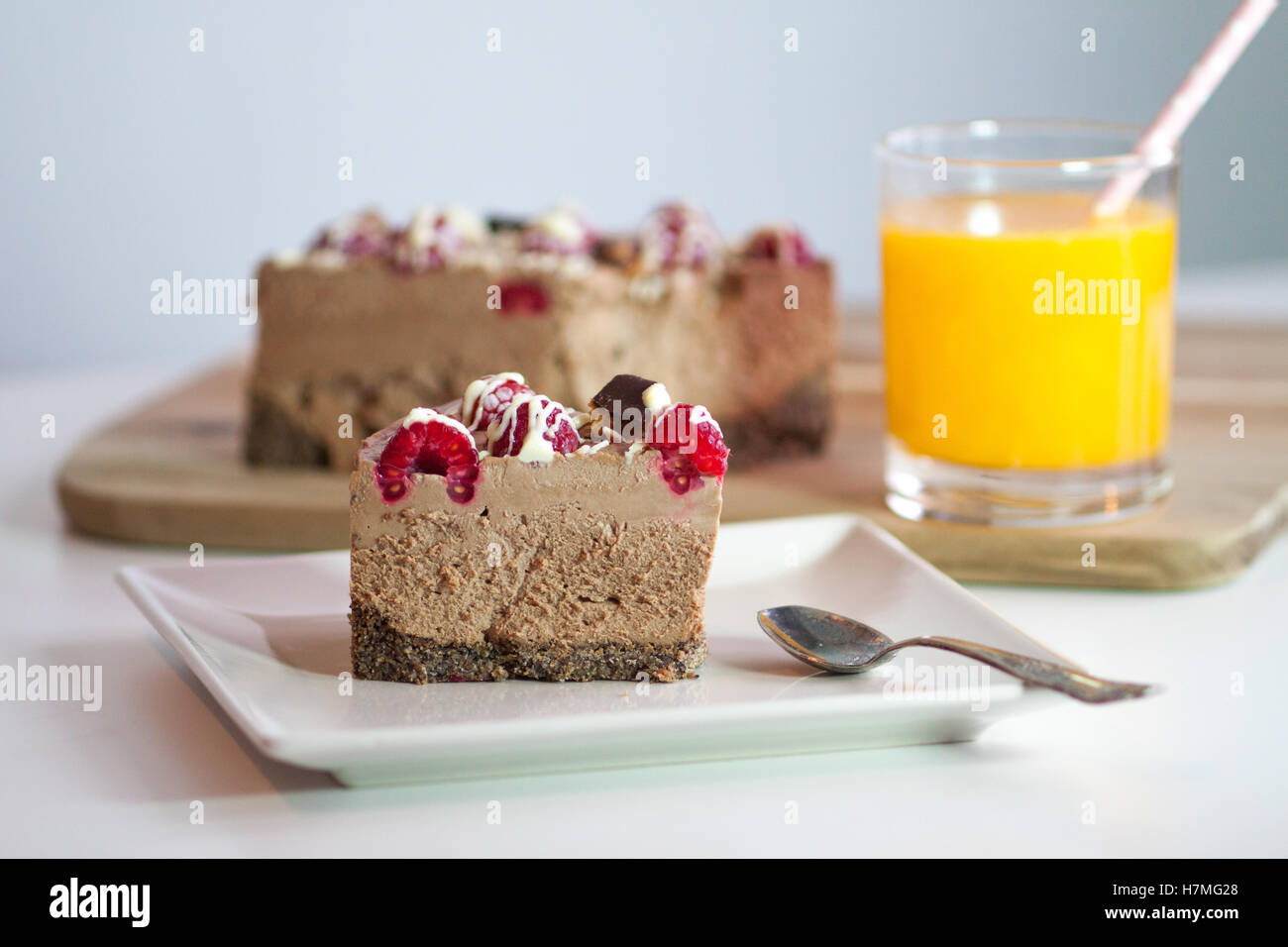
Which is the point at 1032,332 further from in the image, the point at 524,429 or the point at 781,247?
the point at 524,429

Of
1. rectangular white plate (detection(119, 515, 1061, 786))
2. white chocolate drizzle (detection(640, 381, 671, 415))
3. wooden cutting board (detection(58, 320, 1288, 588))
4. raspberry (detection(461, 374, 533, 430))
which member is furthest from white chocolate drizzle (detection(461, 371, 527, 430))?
wooden cutting board (detection(58, 320, 1288, 588))

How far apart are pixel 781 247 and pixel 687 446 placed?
1.14 m

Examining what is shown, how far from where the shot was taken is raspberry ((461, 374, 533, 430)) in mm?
1702

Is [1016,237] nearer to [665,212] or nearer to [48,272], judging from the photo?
[665,212]

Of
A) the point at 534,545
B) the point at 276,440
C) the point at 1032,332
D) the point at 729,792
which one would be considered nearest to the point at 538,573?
the point at 534,545

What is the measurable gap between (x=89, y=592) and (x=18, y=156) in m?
2.64

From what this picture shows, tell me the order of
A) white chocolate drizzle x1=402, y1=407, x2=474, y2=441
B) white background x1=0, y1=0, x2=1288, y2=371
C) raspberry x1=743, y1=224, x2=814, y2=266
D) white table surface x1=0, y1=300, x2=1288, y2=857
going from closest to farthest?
white table surface x1=0, y1=300, x2=1288, y2=857, white chocolate drizzle x1=402, y1=407, x2=474, y2=441, raspberry x1=743, y1=224, x2=814, y2=266, white background x1=0, y1=0, x2=1288, y2=371

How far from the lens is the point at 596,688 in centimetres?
164

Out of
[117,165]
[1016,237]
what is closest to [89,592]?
[1016,237]

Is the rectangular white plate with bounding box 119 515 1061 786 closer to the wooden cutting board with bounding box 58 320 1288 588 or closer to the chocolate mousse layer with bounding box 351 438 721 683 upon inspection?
the chocolate mousse layer with bounding box 351 438 721 683

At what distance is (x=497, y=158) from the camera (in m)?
4.54

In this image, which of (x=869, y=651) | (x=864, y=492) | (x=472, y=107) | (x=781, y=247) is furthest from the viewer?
(x=472, y=107)

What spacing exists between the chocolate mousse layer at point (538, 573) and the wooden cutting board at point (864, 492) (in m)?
0.61

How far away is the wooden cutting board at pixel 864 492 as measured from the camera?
2.11 m
